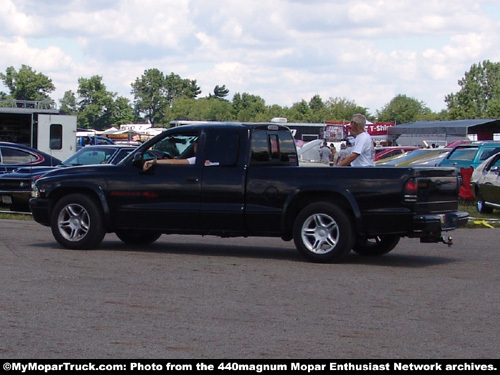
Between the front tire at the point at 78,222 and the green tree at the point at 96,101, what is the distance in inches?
5341

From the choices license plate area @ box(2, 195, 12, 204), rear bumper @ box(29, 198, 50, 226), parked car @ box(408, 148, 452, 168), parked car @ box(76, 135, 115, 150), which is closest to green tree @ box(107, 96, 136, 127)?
parked car @ box(76, 135, 115, 150)

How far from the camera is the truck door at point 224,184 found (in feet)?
38.7

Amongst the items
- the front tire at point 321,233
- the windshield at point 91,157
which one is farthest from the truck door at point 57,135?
the front tire at point 321,233

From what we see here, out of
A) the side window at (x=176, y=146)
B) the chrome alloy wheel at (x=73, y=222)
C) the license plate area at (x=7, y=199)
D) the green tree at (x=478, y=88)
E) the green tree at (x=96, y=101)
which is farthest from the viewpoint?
the green tree at (x=96, y=101)

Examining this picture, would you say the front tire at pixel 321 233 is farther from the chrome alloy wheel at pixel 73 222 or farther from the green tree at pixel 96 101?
the green tree at pixel 96 101

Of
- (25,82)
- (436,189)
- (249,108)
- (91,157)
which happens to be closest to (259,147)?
(436,189)

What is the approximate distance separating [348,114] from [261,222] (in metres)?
122

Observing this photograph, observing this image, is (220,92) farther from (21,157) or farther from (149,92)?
(21,157)

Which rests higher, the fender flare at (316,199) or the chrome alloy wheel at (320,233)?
the fender flare at (316,199)

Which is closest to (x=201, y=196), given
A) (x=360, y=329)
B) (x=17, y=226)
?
(x=360, y=329)

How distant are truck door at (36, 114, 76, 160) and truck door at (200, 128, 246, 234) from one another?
21.0m

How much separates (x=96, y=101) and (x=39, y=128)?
119 metres

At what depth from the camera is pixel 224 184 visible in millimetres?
11852

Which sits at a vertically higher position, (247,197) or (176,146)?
(176,146)
